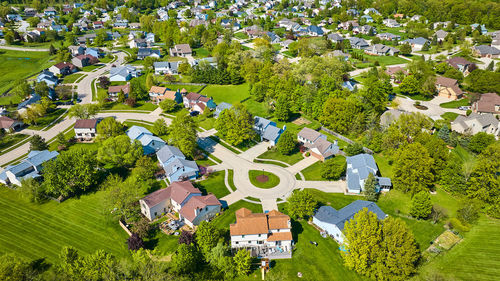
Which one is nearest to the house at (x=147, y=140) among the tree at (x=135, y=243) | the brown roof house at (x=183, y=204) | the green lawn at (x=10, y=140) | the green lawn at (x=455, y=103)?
the brown roof house at (x=183, y=204)

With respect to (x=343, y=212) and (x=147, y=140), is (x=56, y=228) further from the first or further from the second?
(x=343, y=212)

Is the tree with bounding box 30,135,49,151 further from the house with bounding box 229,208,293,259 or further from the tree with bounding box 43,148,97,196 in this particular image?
the house with bounding box 229,208,293,259

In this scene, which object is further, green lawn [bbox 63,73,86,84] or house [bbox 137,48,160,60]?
house [bbox 137,48,160,60]

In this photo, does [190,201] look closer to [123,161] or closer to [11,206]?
[123,161]

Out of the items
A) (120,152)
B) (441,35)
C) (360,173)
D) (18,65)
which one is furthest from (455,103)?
(18,65)

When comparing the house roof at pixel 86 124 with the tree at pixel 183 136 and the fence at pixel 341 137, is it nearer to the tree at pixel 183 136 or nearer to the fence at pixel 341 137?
the tree at pixel 183 136

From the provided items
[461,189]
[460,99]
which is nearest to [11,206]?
[461,189]

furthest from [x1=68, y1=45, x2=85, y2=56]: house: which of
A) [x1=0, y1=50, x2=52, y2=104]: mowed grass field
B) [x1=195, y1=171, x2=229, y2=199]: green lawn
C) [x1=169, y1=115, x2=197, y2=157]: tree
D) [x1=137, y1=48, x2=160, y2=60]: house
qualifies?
[x1=195, y1=171, x2=229, y2=199]: green lawn

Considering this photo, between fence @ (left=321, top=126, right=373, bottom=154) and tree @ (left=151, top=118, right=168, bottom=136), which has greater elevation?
tree @ (left=151, top=118, right=168, bottom=136)
